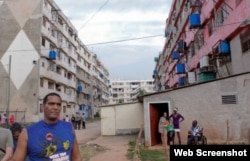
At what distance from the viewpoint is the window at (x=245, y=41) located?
16.0 m

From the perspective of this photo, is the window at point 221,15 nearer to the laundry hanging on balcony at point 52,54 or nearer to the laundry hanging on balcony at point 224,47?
the laundry hanging on balcony at point 224,47

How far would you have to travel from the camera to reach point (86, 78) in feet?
217

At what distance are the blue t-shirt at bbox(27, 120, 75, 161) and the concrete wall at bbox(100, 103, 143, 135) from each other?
21.3 metres

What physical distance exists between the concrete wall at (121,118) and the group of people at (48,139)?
21205 millimetres

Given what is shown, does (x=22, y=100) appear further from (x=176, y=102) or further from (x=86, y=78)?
(x=86, y=78)

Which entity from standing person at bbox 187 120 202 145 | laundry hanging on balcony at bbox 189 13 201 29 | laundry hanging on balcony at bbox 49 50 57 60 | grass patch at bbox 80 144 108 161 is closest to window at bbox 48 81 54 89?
laundry hanging on balcony at bbox 49 50 57 60

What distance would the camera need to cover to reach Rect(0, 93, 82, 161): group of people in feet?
11.5

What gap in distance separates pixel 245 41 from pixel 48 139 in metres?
14.8

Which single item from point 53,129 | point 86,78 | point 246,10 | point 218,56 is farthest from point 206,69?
point 86,78

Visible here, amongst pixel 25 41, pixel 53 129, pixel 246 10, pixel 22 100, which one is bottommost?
pixel 53 129

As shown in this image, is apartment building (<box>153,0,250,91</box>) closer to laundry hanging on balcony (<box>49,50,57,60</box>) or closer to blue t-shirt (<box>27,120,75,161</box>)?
blue t-shirt (<box>27,120,75,161</box>)

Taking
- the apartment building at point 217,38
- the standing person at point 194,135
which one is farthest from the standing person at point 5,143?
the apartment building at point 217,38

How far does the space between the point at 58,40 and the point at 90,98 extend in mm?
27382

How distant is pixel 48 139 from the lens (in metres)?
3.53
